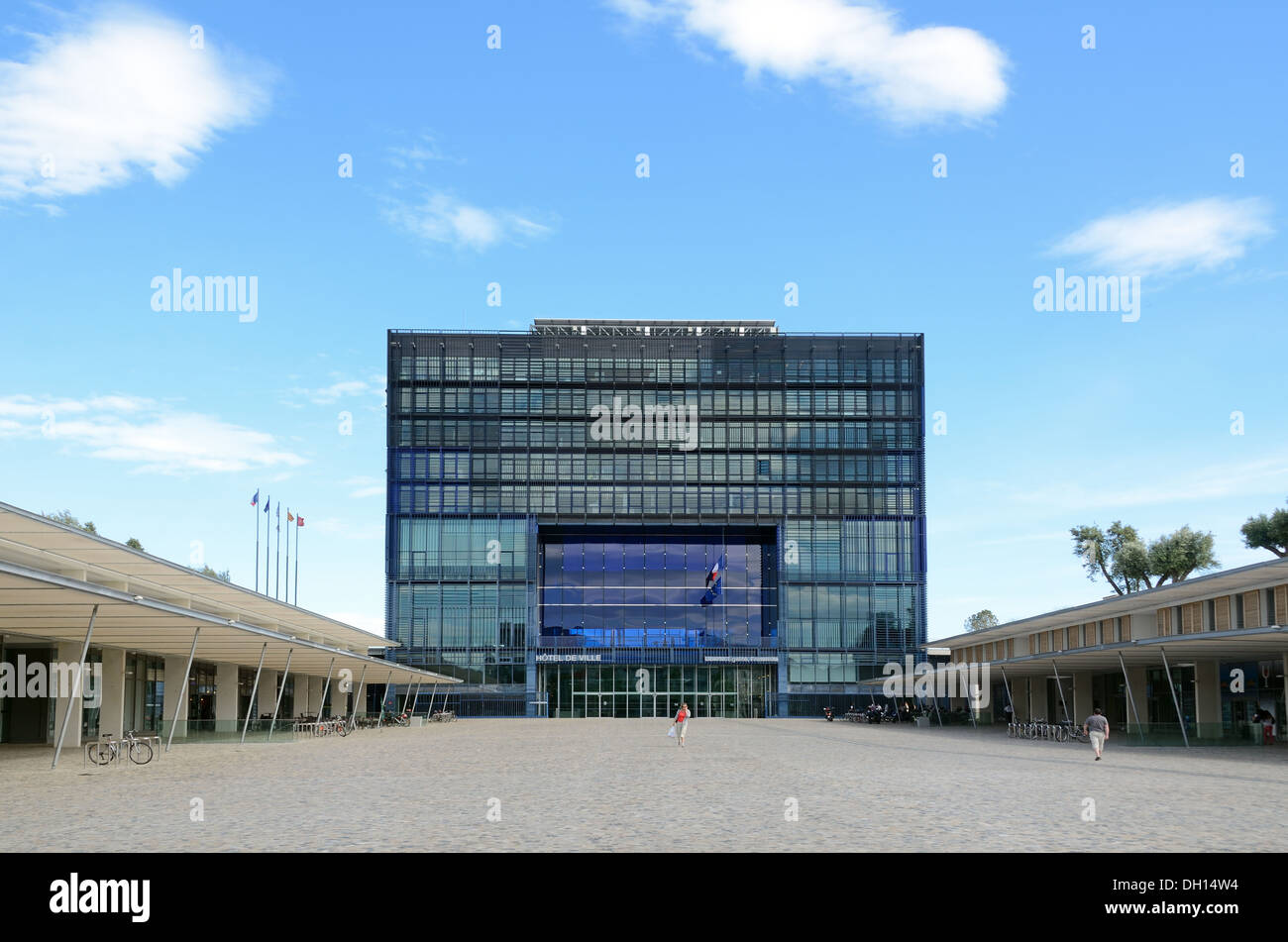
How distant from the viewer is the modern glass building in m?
94.6

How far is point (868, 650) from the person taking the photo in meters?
94.8

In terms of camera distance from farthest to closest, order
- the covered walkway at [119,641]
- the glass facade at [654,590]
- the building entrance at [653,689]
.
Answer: the glass facade at [654,590] → the building entrance at [653,689] → the covered walkway at [119,641]

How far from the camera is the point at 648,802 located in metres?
18.7

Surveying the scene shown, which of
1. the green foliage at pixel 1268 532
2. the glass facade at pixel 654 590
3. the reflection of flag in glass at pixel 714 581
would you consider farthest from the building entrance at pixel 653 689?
the green foliage at pixel 1268 532

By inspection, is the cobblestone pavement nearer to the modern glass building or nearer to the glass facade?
the modern glass building

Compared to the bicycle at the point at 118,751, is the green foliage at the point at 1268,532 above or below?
above

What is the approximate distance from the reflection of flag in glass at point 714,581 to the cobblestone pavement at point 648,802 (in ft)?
191

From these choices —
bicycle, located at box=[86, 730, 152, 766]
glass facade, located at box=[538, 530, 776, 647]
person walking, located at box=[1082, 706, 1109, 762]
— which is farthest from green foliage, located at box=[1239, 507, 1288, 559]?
bicycle, located at box=[86, 730, 152, 766]

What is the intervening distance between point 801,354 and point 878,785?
252 ft

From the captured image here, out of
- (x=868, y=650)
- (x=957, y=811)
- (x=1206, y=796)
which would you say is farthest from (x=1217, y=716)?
(x=868, y=650)

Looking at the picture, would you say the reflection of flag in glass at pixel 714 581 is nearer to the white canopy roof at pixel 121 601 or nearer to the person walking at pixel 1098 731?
the white canopy roof at pixel 121 601

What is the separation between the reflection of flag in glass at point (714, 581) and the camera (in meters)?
93.3

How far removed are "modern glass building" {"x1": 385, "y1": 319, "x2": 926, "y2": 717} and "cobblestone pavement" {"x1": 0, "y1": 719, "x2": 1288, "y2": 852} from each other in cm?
5921
